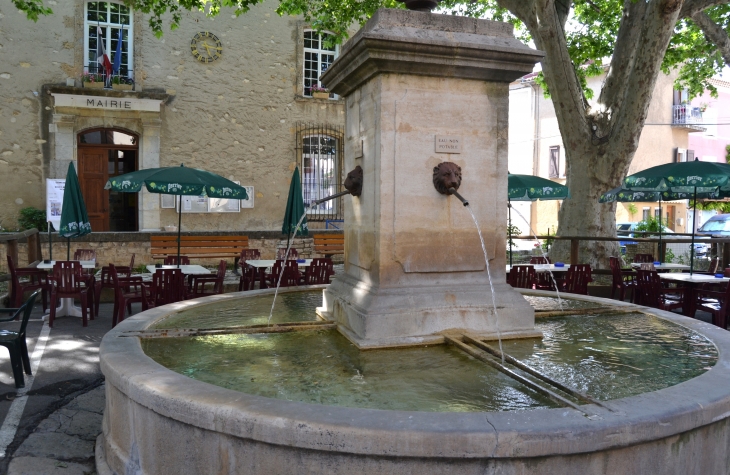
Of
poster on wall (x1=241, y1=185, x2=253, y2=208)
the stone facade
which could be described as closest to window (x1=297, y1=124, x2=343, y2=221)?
the stone facade

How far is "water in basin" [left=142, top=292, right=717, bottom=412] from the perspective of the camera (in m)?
3.31

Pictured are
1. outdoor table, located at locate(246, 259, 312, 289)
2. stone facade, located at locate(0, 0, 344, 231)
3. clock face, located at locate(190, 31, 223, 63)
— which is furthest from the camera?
clock face, located at locate(190, 31, 223, 63)

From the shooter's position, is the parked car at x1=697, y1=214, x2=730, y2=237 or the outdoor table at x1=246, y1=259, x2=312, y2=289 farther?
the parked car at x1=697, y1=214, x2=730, y2=237

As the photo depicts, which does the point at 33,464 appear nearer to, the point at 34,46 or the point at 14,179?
the point at 14,179

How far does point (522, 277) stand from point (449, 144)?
15.8 ft

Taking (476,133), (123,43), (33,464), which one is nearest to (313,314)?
(476,133)

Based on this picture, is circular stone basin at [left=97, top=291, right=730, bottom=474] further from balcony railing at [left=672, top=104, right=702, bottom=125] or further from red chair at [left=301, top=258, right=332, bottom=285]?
balcony railing at [left=672, top=104, right=702, bottom=125]

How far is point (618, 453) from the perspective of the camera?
8.79 ft

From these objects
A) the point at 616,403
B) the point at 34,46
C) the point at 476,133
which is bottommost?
the point at 616,403

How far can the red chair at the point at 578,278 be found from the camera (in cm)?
932

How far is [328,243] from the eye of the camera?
14898mm

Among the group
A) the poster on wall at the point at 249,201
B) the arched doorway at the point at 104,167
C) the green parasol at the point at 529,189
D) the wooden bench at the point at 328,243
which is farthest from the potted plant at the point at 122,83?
the green parasol at the point at 529,189

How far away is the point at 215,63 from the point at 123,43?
240cm

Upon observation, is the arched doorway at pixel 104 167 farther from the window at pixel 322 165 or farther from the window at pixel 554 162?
the window at pixel 554 162
